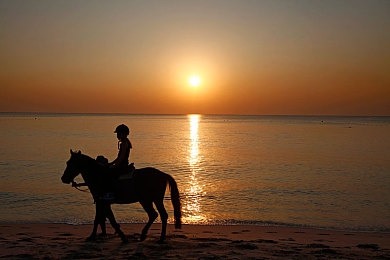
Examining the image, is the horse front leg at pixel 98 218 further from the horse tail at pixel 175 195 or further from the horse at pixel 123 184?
the horse tail at pixel 175 195

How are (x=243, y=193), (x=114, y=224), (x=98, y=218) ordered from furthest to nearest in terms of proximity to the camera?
1. (x=243, y=193)
2. (x=98, y=218)
3. (x=114, y=224)

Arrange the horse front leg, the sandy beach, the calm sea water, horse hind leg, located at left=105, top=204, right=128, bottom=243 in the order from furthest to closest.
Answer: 1. the calm sea water
2. the horse front leg
3. horse hind leg, located at left=105, top=204, right=128, bottom=243
4. the sandy beach

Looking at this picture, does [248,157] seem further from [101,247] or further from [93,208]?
[101,247]

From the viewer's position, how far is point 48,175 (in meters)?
22.1

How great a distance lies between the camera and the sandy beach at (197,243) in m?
8.47

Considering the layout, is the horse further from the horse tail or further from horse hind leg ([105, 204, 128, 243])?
the horse tail

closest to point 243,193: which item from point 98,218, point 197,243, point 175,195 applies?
point 175,195

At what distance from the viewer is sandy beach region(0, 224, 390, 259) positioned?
8469 mm

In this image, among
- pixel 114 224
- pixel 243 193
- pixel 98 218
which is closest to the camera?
pixel 114 224

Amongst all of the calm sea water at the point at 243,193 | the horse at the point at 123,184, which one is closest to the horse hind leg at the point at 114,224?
the horse at the point at 123,184

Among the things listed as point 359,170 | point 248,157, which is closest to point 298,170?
point 359,170

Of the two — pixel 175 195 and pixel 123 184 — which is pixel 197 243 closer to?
pixel 175 195

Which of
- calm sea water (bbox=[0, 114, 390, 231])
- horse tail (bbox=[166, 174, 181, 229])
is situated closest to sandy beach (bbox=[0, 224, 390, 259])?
horse tail (bbox=[166, 174, 181, 229])

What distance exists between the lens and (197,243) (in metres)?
9.52
